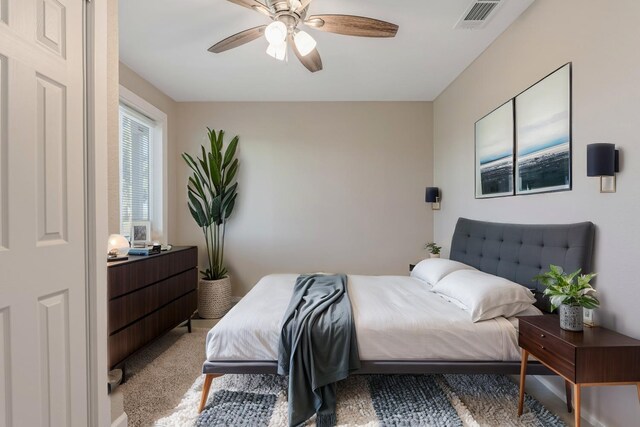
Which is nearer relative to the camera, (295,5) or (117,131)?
(117,131)

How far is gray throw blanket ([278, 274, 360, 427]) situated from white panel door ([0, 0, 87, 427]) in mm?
960

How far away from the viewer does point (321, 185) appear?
3857 mm

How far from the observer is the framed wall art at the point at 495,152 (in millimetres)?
2342

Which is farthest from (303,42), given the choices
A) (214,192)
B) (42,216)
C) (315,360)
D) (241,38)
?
(214,192)

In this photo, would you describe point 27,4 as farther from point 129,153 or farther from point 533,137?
point 533,137

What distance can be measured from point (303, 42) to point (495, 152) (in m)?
1.88

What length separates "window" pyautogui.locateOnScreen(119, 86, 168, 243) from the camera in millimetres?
2990

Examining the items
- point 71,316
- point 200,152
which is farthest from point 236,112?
point 71,316

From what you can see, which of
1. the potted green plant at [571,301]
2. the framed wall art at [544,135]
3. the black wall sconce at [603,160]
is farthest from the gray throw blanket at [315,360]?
the framed wall art at [544,135]

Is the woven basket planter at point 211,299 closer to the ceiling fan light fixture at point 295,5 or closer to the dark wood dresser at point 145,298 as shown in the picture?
the dark wood dresser at point 145,298

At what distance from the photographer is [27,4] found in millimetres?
1031

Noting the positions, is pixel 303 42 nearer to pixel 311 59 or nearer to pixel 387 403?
pixel 311 59

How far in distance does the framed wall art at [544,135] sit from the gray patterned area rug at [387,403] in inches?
55.7

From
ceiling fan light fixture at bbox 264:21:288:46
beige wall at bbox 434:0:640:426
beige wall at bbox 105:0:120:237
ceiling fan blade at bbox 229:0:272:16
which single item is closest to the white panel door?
beige wall at bbox 105:0:120:237
